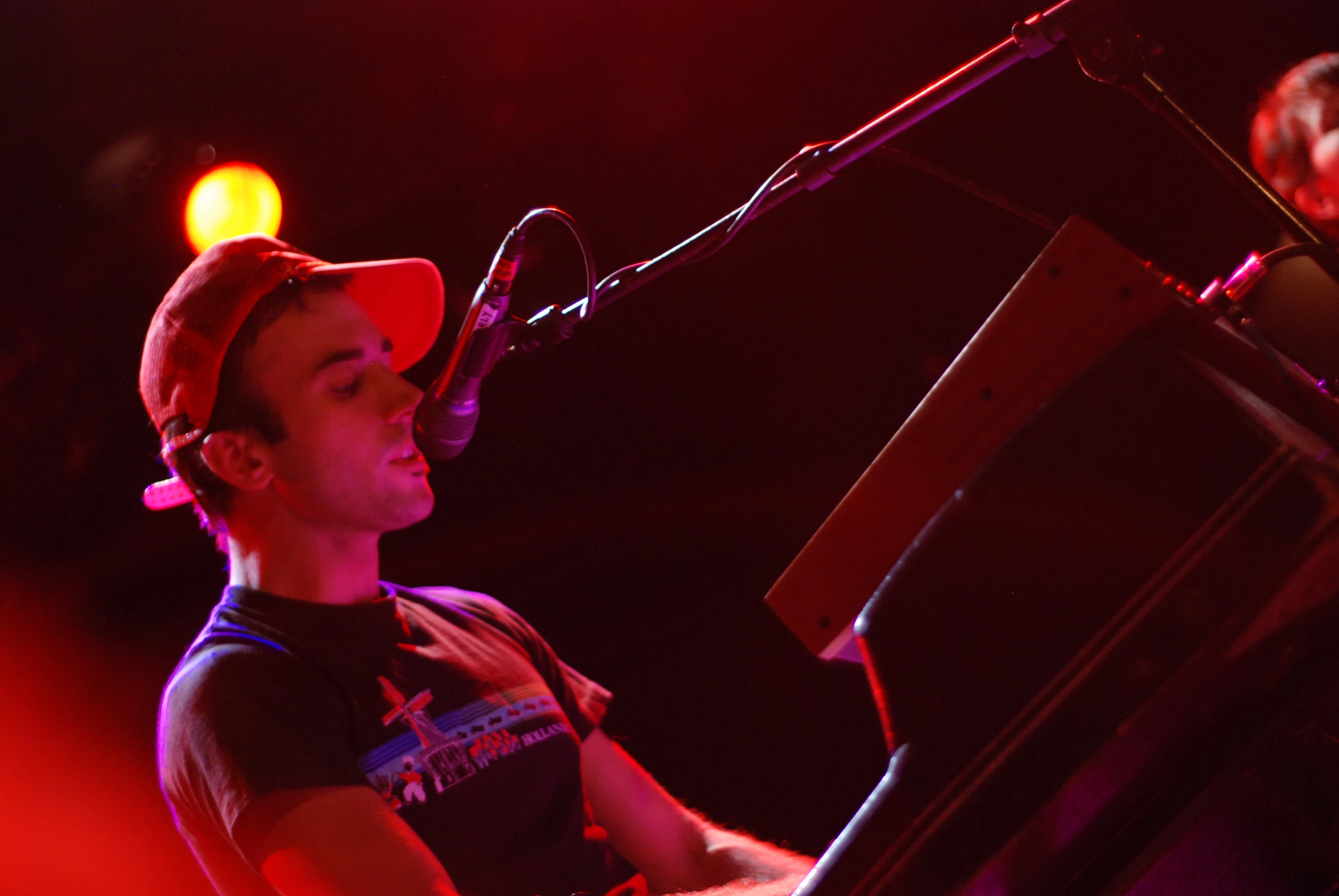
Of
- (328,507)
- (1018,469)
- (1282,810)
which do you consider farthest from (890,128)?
(328,507)

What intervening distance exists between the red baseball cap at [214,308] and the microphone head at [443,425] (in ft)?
2.13

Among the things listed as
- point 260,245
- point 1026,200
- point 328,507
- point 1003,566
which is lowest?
point 328,507

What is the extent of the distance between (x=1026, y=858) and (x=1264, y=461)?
33 cm

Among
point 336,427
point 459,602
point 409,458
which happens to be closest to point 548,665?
point 459,602

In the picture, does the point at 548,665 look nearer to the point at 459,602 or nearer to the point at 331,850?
the point at 459,602

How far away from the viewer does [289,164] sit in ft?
8.68

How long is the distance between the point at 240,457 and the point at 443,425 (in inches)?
26.4

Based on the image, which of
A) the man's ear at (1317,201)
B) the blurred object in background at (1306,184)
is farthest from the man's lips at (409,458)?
the man's ear at (1317,201)

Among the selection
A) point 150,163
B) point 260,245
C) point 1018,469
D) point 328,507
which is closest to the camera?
point 1018,469

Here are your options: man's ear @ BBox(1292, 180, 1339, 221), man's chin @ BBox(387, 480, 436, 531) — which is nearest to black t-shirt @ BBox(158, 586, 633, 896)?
man's chin @ BBox(387, 480, 436, 531)

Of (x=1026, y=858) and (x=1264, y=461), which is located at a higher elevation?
(x=1264, y=461)

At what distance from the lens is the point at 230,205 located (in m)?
2.52

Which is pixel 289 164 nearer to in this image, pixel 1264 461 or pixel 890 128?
pixel 890 128

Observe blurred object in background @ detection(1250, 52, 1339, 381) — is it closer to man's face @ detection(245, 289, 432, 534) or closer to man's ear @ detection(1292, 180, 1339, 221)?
man's ear @ detection(1292, 180, 1339, 221)
